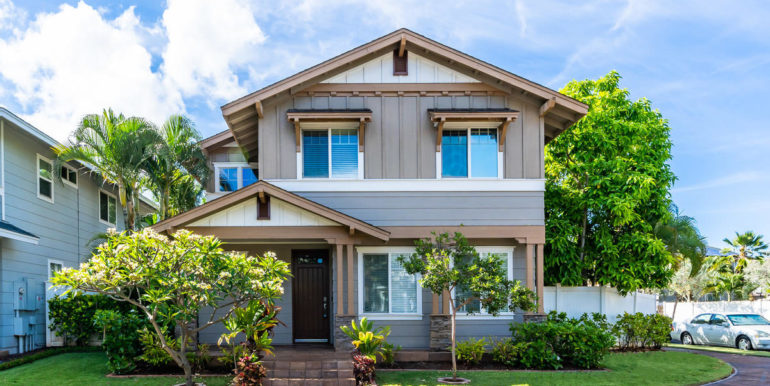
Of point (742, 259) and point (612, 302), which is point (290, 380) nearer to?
point (612, 302)

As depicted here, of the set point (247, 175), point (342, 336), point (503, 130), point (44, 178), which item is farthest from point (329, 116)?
point (44, 178)

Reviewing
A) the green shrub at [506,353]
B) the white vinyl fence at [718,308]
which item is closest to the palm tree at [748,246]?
the white vinyl fence at [718,308]

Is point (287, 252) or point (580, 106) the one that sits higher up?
point (580, 106)

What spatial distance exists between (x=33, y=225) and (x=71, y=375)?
5939 mm

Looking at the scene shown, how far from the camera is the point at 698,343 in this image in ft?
71.3

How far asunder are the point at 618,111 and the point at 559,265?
5189 mm

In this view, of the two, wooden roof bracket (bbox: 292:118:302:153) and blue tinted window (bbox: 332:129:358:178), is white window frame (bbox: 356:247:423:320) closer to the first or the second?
blue tinted window (bbox: 332:129:358:178)

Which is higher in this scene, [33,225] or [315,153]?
[315,153]

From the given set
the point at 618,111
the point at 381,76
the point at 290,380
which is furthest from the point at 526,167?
the point at 290,380

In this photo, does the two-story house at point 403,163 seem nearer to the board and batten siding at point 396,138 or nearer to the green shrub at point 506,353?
the board and batten siding at point 396,138

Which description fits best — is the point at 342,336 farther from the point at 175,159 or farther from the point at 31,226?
the point at 31,226

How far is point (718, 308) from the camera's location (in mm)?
26016

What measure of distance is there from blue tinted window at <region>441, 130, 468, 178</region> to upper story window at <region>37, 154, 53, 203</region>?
11332mm

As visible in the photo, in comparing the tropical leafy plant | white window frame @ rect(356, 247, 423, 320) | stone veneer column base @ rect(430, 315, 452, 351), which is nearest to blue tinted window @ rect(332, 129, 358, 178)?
white window frame @ rect(356, 247, 423, 320)
